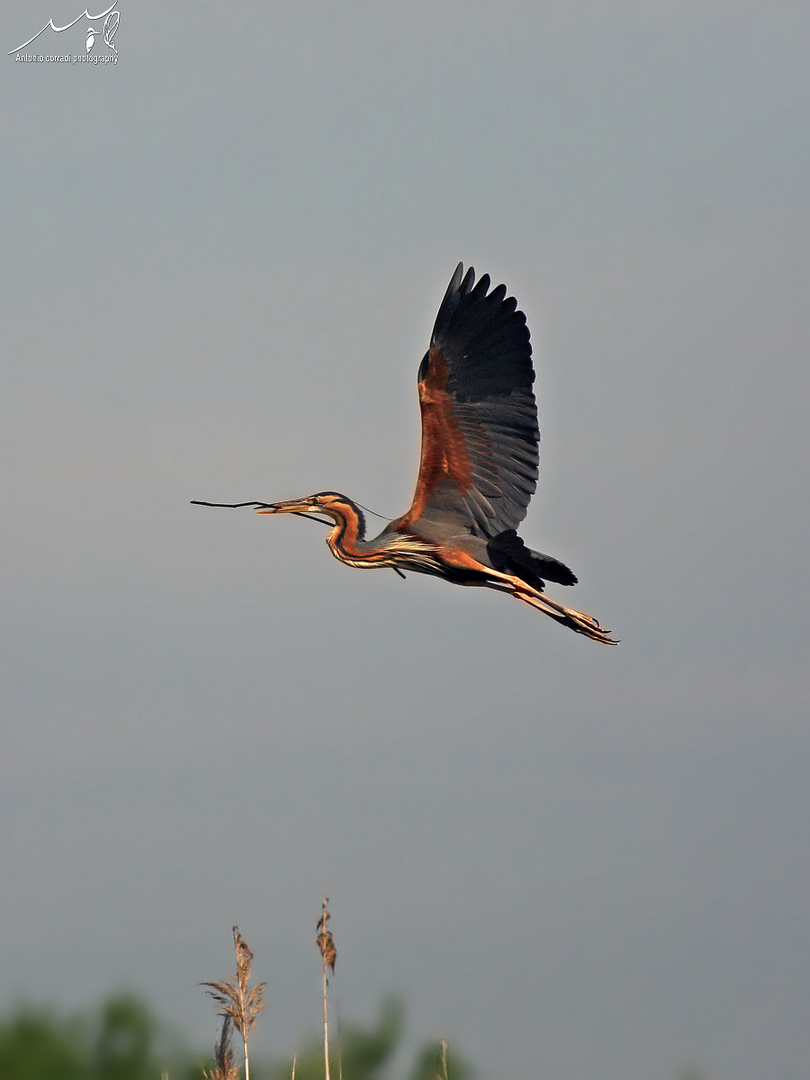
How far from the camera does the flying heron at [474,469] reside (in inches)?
818

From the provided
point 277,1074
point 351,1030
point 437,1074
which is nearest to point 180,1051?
point 277,1074

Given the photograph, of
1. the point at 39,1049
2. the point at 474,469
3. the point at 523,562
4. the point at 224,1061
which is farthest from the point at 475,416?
the point at 39,1049

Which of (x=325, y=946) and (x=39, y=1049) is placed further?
(x=39, y=1049)

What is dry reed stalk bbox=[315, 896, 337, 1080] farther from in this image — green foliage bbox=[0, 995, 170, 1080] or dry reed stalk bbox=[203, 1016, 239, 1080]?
green foliage bbox=[0, 995, 170, 1080]

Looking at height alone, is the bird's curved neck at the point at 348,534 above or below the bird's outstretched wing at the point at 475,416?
below

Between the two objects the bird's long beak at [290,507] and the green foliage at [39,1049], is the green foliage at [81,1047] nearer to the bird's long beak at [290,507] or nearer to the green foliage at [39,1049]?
the green foliage at [39,1049]

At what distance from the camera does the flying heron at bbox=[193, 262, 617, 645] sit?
68.2 feet

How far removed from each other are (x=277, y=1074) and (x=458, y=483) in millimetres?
20158

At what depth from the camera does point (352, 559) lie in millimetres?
21094

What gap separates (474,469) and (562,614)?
1.68m

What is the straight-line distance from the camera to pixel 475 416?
2095cm

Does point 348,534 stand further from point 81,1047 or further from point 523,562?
point 81,1047

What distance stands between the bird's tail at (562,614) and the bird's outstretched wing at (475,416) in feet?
2.30

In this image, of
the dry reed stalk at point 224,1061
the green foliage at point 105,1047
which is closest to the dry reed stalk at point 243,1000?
the dry reed stalk at point 224,1061
